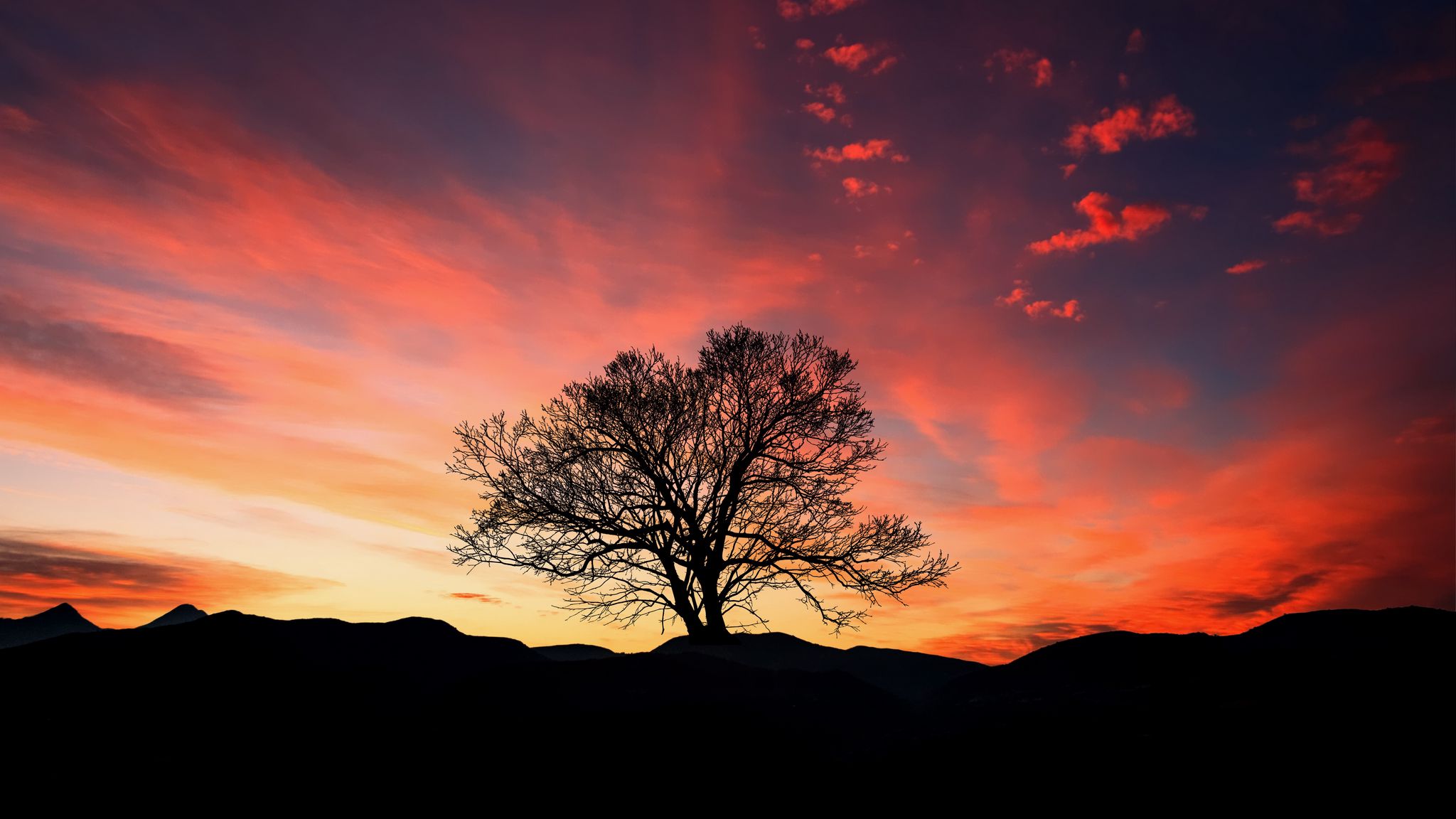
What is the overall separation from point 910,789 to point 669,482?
15.0m

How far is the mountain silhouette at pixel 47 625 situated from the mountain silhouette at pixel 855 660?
90.7ft

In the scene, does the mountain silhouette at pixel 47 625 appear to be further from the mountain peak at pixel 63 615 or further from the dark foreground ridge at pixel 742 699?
the dark foreground ridge at pixel 742 699

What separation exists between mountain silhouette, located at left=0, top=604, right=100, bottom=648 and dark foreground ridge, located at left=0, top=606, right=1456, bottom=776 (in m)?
23.1

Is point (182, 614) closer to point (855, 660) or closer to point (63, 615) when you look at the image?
point (63, 615)

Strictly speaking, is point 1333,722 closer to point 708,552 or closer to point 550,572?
point 708,552

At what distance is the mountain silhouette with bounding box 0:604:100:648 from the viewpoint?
114 feet

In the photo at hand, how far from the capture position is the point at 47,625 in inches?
1410

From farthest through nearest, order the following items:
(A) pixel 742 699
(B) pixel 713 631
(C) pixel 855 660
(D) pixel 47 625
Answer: (D) pixel 47 625, (C) pixel 855 660, (B) pixel 713 631, (A) pixel 742 699

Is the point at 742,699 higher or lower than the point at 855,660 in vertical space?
lower

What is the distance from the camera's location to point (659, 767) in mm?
10133

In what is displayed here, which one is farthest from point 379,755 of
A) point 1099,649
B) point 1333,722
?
point 1099,649

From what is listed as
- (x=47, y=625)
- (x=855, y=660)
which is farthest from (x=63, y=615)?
(x=855, y=660)

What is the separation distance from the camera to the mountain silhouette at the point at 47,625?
34719 millimetres

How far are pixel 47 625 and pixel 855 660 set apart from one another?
3391 centimetres
